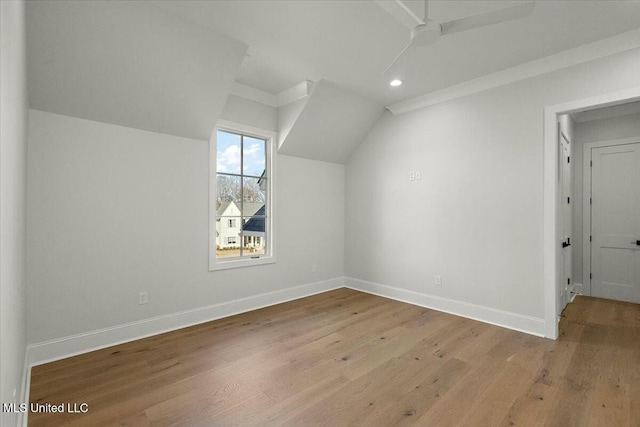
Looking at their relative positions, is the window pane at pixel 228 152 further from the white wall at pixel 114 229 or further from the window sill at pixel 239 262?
the window sill at pixel 239 262

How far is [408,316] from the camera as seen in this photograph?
12.3 feet

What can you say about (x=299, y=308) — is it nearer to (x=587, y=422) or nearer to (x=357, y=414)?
(x=357, y=414)

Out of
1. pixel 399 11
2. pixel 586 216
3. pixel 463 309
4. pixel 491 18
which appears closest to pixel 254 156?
pixel 399 11

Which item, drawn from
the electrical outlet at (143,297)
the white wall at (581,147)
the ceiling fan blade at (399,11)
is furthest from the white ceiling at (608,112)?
the electrical outlet at (143,297)

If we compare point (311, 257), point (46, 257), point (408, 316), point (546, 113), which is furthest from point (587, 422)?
point (46, 257)

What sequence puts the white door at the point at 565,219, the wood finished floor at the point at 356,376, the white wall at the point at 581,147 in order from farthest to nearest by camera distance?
the white wall at the point at 581,147
the white door at the point at 565,219
the wood finished floor at the point at 356,376

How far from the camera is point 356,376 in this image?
239cm

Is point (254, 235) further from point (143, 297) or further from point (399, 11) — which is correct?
point (399, 11)

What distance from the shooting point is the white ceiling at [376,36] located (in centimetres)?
238

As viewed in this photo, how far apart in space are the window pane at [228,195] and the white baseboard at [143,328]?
1.16m

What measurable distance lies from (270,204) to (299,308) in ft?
4.87

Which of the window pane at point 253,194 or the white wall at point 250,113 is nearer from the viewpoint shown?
the white wall at point 250,113

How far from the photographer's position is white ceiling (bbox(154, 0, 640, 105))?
2375mm

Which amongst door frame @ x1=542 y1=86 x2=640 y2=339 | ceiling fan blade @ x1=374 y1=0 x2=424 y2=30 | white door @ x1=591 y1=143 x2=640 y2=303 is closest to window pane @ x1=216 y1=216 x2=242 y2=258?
ceiling fan blade @ x1=374 y1=0 x2=424 y2=30
